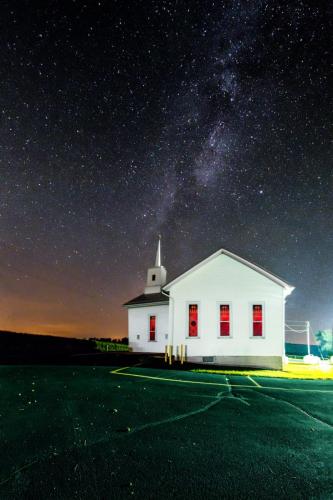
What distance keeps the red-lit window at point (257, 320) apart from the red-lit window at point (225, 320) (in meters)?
1.35

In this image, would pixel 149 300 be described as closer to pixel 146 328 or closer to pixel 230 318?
pixel 146 328

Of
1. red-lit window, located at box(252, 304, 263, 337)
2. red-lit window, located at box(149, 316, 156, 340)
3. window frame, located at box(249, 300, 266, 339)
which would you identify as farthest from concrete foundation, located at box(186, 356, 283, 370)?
red-lit window, located at box(149, 316, 156, 340)

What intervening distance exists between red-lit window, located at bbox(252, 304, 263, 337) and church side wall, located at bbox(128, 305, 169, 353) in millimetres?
7268

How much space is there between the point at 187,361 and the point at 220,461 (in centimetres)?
1617

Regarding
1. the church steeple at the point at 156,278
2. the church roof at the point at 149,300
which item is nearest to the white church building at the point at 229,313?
the church roof at the point at 149,300

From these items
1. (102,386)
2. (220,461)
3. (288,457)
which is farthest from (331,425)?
(102,386)

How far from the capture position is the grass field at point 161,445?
3.50m

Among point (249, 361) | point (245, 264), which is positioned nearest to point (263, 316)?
point (249, 361)

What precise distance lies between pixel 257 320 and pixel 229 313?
4.89 ft

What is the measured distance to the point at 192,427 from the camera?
19.0 ft

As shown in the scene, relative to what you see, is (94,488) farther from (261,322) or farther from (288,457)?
(261,322)

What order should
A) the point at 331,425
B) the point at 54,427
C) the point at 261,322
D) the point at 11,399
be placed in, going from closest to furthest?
the point at 54,427 < the point at 331,425 < the point at 11,399 < the point at 261,322

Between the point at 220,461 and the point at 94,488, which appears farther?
the point at 220,461

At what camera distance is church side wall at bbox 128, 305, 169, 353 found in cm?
2561
